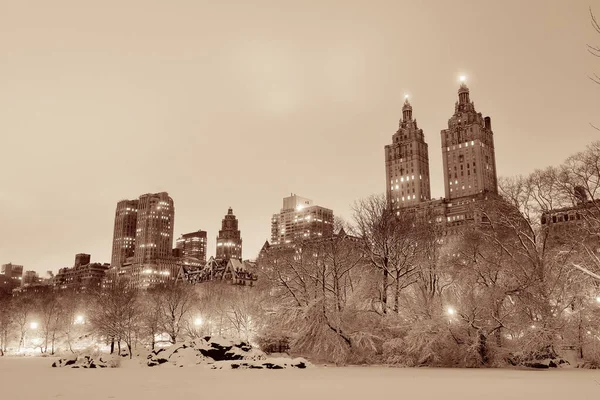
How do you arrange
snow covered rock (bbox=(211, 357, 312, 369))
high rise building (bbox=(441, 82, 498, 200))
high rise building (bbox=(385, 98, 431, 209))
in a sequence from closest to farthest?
snow covered rock (bbox=(211, 357, 312, 369)) → high rise building (bbox=(441, 82, 498, 200)) → high rise building (bbox=(385, 98, 431, 209))

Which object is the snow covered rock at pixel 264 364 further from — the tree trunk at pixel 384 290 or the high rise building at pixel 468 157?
the high rise building at pixel 468 157

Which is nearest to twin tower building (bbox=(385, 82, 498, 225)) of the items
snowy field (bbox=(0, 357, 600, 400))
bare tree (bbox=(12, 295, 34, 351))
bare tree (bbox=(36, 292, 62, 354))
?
bare tree (bbox=(36, 292, 62, 354))

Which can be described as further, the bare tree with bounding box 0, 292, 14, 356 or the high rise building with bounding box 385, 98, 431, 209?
the high rise building with bounding box 385, 98, 431, 209

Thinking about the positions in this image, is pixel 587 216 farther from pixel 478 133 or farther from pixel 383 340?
pixel 478 133

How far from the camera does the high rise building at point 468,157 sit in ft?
602

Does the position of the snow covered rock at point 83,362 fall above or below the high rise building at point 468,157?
below

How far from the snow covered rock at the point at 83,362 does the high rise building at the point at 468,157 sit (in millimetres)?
156886

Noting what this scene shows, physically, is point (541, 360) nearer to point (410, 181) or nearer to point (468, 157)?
point (468, 157)

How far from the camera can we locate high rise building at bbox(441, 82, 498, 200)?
18346 cm

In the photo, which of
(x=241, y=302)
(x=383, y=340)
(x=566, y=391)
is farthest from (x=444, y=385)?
(x=241, y=302)

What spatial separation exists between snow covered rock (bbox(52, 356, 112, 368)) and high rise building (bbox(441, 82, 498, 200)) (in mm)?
156886

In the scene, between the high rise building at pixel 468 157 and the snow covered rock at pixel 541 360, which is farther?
the high rise building at pixel 468 157

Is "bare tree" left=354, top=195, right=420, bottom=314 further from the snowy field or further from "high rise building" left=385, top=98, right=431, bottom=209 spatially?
"high rise building" left=385, top=98, right=431, bottom=209

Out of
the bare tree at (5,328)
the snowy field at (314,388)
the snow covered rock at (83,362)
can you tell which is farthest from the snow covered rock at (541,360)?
the bare tree at (5,328)
